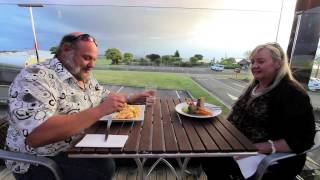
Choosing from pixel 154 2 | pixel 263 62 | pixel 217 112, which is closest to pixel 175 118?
pixel 217 112

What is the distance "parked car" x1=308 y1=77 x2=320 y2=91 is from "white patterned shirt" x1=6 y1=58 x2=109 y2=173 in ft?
6.75

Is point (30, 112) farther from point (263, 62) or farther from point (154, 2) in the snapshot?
point (154, 2)

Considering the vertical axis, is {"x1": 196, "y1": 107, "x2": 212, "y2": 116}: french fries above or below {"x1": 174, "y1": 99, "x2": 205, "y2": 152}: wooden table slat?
above

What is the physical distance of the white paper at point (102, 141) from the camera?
48.8 inches

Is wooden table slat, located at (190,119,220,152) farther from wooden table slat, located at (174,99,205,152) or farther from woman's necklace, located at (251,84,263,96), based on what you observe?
woman's necklace, located at (251,84,263,96)

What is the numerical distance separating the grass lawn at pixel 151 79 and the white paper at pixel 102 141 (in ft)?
4.22

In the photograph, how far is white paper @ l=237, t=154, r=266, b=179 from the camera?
4.88 feet

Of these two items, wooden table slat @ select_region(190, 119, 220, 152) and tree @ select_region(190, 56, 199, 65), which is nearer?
wooden table slat @ select_region(190, 119, 220, 152)

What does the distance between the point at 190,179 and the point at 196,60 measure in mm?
1207

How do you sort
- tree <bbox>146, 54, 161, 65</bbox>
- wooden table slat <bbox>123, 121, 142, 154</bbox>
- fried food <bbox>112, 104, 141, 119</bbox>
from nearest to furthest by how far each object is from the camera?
wooden table slat <bbox>123, 121, 142, 154</bbox> → fried food <bbox>112, 104, 141, 119</bbox> → tree <bbox>146, 54, 161, 65</bbox>

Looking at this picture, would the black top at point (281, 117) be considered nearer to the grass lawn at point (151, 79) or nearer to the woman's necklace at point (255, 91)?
the woman's necklace at point (255, 91)

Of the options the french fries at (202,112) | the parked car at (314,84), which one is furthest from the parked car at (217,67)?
the french fries at (202,112)

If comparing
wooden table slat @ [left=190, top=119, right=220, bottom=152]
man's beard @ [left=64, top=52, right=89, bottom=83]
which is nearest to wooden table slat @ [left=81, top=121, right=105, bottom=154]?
man's beard @ [left=64, top=52, right=89, bottom=83]

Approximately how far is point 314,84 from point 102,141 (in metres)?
2.10
